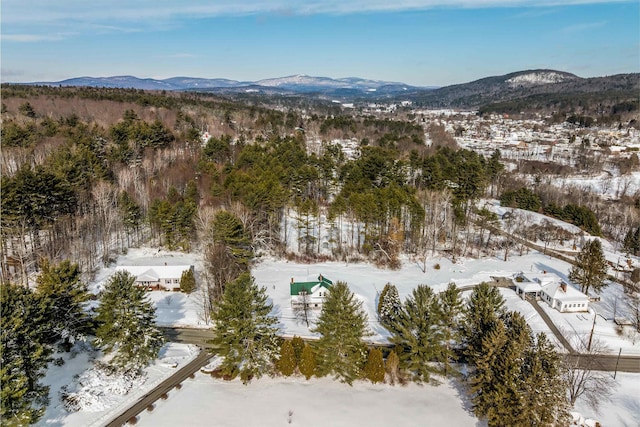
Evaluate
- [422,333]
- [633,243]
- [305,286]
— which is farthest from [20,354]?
[633,243]

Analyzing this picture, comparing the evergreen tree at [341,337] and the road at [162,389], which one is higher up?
the evergreen tree at [341,337]

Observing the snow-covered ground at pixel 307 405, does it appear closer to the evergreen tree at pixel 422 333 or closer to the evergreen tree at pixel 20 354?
the evergreen tree at pixel 422 333

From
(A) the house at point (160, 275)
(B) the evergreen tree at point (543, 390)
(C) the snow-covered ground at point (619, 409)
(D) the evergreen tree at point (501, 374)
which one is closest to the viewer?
→ (B) the evergreen tree at point (543, 390)

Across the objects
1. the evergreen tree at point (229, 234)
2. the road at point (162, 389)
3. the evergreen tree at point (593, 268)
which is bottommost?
the road at point (162, 389)

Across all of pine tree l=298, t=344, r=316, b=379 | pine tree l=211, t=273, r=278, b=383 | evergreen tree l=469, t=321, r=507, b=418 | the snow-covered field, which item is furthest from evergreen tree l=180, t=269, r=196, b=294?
evergreen tree l=469, t=321, r=507, b=418

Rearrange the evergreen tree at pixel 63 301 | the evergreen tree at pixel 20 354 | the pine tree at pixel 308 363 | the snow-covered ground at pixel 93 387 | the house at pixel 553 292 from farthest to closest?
the house at pixel 553 292 → the pine tree at pixel 308 363 → the evergreen tree at pixel 63 301 → the snow-covered ground at pixel 93 387 → the evergreen tree at pixel 20 354

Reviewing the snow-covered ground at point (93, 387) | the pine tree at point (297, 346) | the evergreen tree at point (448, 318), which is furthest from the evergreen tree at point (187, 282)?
the evergreen tree at point (448, 318)

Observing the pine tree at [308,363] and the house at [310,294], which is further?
the house at [310,294]
